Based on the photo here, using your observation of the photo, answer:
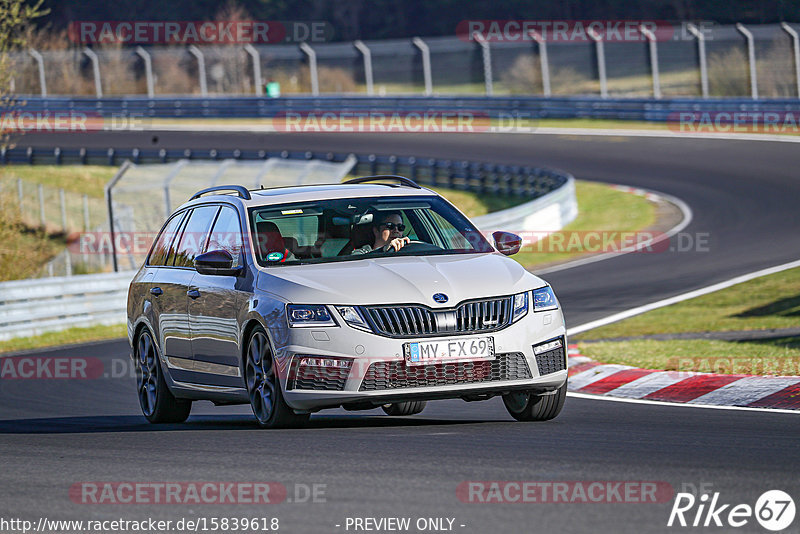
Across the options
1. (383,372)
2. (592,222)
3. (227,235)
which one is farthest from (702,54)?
(383,372)

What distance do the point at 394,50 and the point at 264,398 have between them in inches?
1677

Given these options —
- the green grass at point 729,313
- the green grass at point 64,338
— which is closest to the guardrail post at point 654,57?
the green grass at point 729,313

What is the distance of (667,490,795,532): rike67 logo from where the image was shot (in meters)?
5.42

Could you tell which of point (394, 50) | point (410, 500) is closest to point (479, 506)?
point (410, 500)

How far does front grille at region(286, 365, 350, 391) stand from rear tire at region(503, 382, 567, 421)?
136cm

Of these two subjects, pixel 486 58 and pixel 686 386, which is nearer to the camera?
pixel 686 386

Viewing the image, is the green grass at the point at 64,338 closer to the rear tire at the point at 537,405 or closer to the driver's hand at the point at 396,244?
the driver's hand at the point at 396,244

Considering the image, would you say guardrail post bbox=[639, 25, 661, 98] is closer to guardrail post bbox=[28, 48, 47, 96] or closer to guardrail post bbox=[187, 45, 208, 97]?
guardrail post bbox=[187, 45, 208, 97]

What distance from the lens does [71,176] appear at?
146 ft

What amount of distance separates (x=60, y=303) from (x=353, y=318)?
1383cm

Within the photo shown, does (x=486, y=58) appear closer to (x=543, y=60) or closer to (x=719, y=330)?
(x=543, y=60)

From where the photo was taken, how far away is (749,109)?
39594 millimetres

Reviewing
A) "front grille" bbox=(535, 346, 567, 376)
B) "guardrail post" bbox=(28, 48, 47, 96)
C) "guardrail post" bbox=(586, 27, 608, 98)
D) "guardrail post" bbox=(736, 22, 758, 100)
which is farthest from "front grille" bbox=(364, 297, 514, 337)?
"guardrail post" bbox=(28, 48, 47, 96)

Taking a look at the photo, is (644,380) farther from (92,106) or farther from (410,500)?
(92,106)
